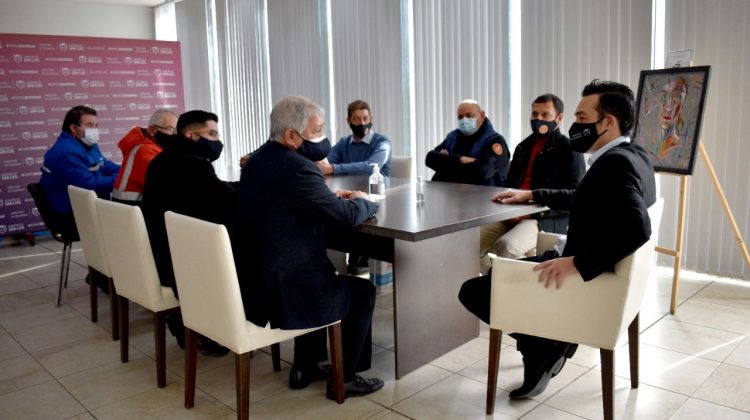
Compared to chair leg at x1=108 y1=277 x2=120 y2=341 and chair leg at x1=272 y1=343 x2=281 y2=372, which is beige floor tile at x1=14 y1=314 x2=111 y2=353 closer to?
chair leg at x1=108 y1=277 x2=120 y2=341

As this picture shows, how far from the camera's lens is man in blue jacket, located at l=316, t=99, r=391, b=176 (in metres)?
4.27

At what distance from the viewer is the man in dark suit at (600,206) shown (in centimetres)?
195

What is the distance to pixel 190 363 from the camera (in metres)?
2.50

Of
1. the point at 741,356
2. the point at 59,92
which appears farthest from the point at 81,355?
the point at 59,92

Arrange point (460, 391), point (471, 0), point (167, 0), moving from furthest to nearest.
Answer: point (167, 0) < point (471, 0) < point (460, 391)

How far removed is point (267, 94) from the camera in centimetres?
746

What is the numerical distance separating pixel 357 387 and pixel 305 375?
10.1 inches

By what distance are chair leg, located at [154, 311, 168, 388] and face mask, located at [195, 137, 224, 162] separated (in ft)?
2.46

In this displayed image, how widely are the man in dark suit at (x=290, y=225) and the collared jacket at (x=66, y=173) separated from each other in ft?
8.65

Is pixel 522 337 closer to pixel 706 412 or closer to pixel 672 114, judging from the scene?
pixel 706 412

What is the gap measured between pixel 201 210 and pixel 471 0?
124 inches

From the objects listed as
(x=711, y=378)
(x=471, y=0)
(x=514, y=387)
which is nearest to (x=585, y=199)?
(x=514, y=387)

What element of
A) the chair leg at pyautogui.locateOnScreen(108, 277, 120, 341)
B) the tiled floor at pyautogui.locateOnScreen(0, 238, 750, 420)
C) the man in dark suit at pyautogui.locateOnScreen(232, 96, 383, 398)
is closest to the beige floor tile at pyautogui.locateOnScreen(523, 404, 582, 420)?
the tiled floor at pyautogui.locateOnScreen(0, 238, 750, 420)

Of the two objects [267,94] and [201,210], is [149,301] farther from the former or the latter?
[267,94]
